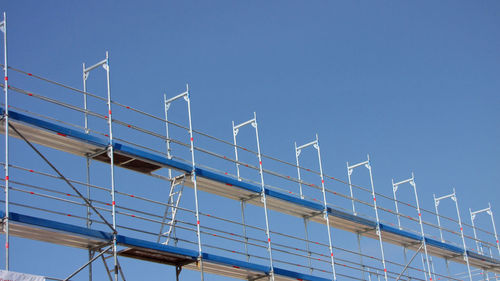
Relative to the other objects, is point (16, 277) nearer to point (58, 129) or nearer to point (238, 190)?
point (58, 129)

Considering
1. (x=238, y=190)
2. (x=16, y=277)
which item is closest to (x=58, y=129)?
(x=16, y=277)

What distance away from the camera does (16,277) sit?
1873cm

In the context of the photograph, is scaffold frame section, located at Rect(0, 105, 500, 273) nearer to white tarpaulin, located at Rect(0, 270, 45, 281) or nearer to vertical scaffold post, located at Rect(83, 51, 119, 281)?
vertical scaffold post, located at Rect(83, 51, 119, 281)

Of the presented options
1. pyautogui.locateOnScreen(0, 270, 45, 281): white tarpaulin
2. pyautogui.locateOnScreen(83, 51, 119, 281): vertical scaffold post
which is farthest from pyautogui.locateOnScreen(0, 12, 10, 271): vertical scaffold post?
pyautogui.locateOnScreen(83, 51, 119, 281): vertical scaffold post

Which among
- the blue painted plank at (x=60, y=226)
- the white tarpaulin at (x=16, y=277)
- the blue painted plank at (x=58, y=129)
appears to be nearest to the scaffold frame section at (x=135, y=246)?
the blue painted plank at (x=60, y=226)

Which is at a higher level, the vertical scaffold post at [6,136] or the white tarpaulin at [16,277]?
the vertical scaffold post at [6,136]

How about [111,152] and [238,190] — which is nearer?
[111,152]

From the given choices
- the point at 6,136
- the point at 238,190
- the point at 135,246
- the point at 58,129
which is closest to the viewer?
the point at 6,136

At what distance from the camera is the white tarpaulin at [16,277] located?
18375mm

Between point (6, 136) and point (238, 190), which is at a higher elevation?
point (238, 190)

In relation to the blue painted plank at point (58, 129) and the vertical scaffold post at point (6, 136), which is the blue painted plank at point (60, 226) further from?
the blue painted plank at point (58, 129)

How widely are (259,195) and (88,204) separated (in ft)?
26.2

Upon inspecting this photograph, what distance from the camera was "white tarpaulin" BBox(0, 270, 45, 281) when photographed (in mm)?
18375

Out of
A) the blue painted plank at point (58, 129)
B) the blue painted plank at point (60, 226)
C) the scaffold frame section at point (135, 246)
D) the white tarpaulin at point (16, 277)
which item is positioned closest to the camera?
the white tarpaulin at point (16, 277)
